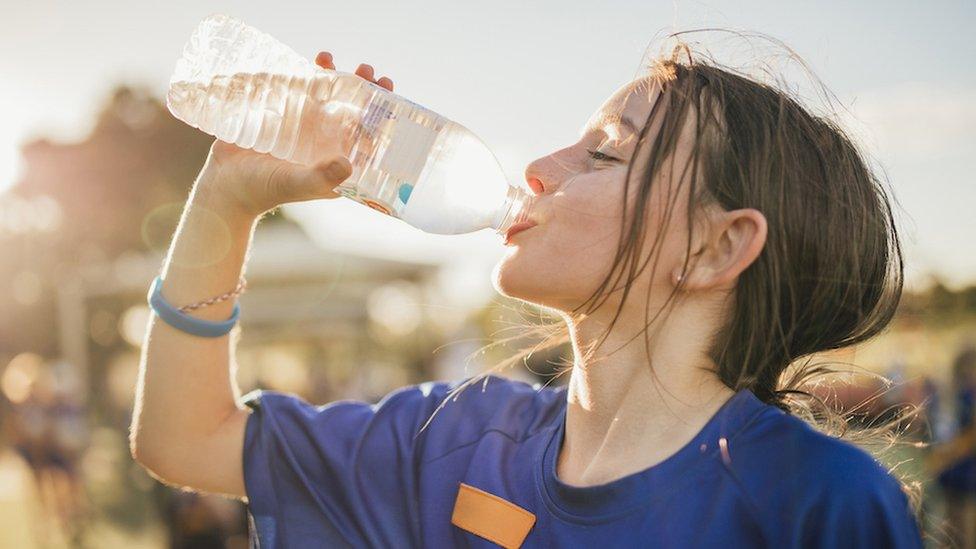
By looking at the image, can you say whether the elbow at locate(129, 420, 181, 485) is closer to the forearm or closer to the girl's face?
the forearm

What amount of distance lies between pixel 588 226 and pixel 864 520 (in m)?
0.77

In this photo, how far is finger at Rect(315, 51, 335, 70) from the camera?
6.66 feet

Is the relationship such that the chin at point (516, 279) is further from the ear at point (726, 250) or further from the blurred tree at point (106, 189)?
the blurred tree at point (106, 189)

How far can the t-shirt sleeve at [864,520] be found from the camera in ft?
4.15

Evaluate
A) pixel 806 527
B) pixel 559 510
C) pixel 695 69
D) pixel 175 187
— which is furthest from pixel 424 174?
pixel 175 187

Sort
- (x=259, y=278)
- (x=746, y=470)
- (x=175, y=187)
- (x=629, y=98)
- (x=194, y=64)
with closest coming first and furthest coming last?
(x=746, y=470) < (x=629, y=98) < (x=194, y=64) < (x=259, y=278) < (x=175, y=187)

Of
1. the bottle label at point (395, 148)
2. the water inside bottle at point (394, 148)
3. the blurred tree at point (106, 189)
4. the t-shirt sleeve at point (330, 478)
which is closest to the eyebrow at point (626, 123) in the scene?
the water inside bottle at point (394, 148)

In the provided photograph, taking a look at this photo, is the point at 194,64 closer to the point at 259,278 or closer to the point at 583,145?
the point at 583,145

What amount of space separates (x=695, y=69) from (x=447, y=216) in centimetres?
81

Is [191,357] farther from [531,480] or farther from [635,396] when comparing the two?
[635,396]

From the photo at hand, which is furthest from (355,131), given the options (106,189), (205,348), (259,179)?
(106,189)

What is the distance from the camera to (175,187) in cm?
2531

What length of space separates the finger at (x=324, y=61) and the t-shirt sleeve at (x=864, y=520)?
57.4 inches

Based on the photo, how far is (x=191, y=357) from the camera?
1.86m
